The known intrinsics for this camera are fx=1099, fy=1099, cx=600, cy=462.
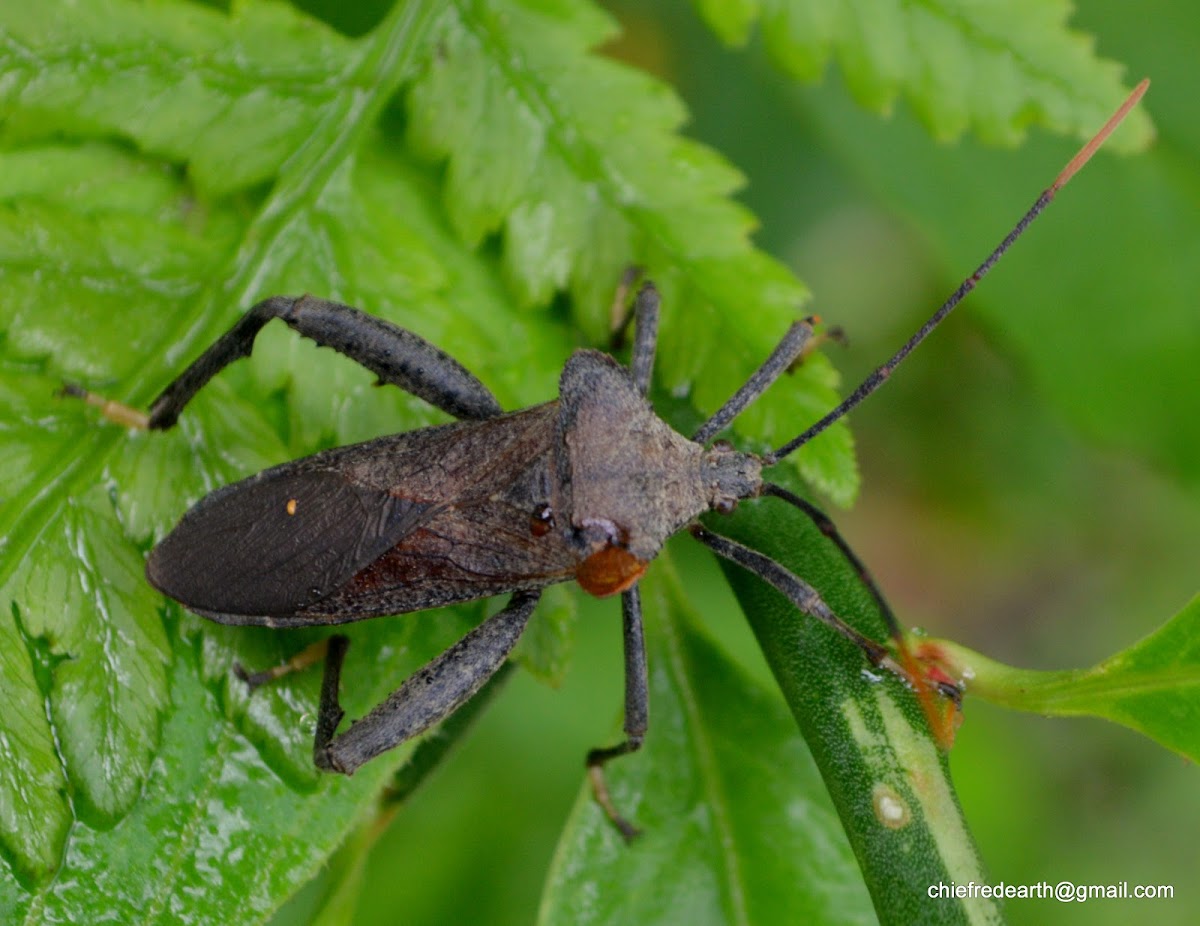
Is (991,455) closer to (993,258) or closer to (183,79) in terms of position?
(993,258)

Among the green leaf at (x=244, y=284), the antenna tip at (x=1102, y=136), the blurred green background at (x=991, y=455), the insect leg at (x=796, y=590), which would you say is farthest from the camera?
the blurred green background at (x=991, y=455)

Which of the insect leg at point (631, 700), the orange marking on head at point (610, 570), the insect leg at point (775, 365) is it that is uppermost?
the insect leg at point (775, 365)

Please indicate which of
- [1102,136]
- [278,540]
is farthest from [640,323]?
[1102,136]

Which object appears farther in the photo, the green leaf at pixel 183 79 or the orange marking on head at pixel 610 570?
the orange marking on head at pixel 610 570

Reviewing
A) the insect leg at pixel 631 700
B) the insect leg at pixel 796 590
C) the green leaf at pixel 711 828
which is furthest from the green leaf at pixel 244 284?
the green leaf at pixel 711 828

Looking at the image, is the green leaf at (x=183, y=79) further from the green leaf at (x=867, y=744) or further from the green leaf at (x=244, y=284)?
the green leaf at (x=867, y=744)

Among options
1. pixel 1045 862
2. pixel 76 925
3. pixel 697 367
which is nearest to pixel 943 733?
pixel 697 367

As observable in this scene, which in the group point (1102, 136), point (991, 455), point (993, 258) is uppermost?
point (991, 455)
